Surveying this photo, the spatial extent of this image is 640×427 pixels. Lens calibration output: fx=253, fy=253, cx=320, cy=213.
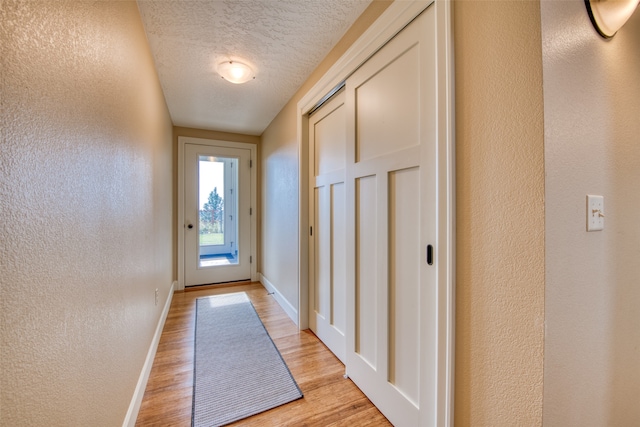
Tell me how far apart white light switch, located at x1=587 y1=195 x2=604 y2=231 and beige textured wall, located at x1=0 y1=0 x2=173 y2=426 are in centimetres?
156

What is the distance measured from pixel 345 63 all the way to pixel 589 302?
169 cm

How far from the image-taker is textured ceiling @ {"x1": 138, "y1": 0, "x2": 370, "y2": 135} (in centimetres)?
148

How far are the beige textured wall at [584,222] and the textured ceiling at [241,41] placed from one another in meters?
1.12

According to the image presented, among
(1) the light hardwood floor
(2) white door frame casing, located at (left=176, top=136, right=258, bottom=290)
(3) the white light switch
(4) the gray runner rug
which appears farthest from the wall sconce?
(2) white door frame casing, located at (left=176, top=136, right=258, bottom=290)

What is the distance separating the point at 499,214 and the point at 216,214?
3.63m

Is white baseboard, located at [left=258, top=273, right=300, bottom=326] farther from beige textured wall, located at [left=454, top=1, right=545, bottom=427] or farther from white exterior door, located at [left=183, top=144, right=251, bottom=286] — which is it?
beige textured wall, located at [left=454, top=1, right=545, bottom=427]

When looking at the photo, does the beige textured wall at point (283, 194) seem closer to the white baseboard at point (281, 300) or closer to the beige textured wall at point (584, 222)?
the white baseboard at point (281, 300)

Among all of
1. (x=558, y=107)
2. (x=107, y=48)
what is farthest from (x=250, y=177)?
(x=558, y=107)

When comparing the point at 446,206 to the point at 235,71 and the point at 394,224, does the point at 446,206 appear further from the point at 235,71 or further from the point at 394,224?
the point at 235,71

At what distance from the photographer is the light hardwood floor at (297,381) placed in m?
1.35

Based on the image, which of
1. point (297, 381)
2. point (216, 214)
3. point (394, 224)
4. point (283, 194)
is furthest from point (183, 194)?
point (394, 224)

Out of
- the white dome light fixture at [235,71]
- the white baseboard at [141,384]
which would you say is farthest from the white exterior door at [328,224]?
the white baseboard at [141,384]

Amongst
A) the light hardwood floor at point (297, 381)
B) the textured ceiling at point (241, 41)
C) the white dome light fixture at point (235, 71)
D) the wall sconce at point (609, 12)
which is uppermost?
the textured ceiling at point (241, 41)

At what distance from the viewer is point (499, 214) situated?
84 centimetres
